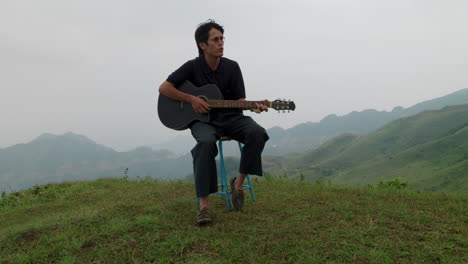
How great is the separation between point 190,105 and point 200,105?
0.26 m

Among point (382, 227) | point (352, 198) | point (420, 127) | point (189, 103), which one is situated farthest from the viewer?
point (420, 127)

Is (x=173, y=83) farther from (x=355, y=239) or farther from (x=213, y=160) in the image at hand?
(x=355, y=239)

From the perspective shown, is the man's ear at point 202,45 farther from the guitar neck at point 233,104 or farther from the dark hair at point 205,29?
the guitar neck at point 233,104

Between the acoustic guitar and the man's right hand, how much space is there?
0.22 feet

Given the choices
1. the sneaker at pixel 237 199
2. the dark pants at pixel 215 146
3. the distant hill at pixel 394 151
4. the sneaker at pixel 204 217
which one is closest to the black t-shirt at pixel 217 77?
the dark pants at pixel 215 146

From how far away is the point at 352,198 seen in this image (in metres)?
4.88

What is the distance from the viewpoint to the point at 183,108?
4.33m

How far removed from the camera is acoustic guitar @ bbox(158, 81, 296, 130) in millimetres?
4176

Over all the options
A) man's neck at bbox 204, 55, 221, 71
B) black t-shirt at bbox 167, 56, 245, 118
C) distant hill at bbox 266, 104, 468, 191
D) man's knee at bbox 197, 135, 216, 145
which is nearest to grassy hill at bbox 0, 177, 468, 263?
man's knee at bbox 197, 135, 216, 145

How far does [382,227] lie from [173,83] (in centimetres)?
329

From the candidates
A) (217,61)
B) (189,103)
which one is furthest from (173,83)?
(217,61)

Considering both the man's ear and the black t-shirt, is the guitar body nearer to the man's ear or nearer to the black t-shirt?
the black t-shirt

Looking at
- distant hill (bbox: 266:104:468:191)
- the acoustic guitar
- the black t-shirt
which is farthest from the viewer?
distant hill (bbox: 266:104:468:191)

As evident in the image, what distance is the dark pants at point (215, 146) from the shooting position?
374 centimetres
